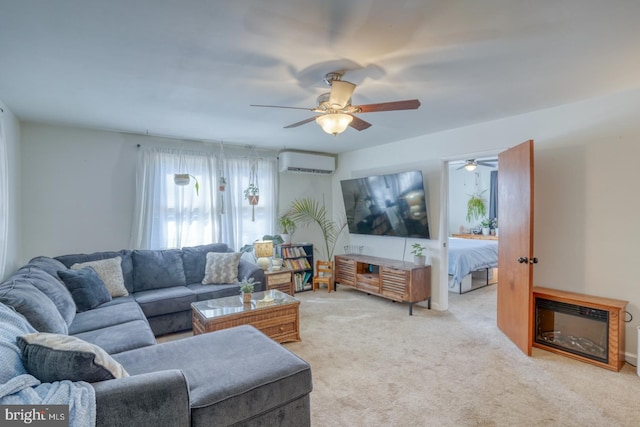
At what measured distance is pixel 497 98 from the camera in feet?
9.68

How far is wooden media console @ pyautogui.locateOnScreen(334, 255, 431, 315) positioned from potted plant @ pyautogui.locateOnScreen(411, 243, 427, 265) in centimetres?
8

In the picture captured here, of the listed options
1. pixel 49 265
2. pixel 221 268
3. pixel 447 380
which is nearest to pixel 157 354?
pixel 49 265

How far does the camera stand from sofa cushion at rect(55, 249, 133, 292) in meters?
3.55

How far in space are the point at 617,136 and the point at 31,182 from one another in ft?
20.0

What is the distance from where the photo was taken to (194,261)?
Result: 4199 millimetres

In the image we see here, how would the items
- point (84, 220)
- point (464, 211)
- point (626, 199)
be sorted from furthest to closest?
point (464, 211), point (84, 220), point (626, 199)

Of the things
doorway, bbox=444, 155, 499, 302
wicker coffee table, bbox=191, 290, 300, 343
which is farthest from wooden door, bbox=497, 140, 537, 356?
wicker coffee table, bbox=191, 290, 300, 343

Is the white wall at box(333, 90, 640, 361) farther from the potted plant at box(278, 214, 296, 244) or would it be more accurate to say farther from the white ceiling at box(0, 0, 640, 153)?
the potted plant at box(278, 214, 296, 244)

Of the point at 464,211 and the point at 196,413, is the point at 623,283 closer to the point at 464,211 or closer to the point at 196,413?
the point at 196,413

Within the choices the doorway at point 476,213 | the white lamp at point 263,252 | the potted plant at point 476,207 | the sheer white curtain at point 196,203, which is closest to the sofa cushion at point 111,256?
the sheer white curtain at point 196,203

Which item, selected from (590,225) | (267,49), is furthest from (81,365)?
(590,225)

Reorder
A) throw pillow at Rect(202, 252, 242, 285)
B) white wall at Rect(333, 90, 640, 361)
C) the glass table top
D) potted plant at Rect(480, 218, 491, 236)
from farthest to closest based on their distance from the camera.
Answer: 1. potted plant at Rect(480, 218, 491, 236)
2. throw pillow at Rect(202, 252, 242, 285)
3. the glass table top
4. white wall at Rect(333, 90, 640, 361)

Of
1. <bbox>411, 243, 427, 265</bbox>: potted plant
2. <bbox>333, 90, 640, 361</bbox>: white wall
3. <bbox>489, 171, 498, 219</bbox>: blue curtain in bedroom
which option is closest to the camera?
<bbox>333, 90, 640, 361</bbox>: white wall

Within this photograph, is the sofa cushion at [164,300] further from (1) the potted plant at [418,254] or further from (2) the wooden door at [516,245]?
(2) the wooden door at [516,245]
